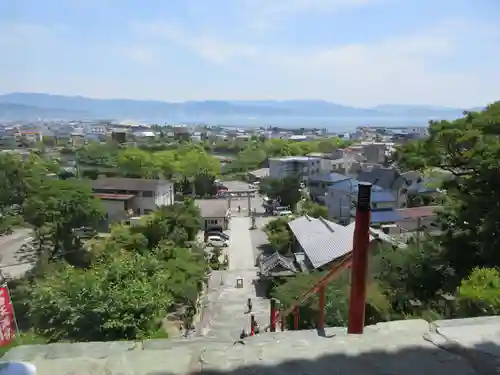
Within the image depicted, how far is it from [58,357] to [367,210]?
5.24ft

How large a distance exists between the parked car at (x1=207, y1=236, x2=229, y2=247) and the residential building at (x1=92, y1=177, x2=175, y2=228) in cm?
521

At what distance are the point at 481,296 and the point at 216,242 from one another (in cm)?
1724

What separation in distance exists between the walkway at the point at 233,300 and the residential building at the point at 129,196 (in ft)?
24.6

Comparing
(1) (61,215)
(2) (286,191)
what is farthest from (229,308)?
(2) (286,191)

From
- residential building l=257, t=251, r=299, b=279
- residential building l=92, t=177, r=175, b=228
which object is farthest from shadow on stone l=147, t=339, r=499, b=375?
residential building l=92, t=177, r=175, b=228

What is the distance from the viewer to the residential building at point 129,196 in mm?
A: 24609

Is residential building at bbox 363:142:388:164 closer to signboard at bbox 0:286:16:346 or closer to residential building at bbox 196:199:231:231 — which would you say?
residential building at bbox 196:199:231:231

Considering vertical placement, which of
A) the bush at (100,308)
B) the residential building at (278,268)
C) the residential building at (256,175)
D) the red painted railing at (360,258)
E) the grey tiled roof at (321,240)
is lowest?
the residential building at (256,175)

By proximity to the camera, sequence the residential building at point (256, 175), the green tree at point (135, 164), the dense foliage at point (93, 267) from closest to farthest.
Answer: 1. the dense foliage at point (93, 267)
2. the green tree at point (135, 164)
3. the residential building at point (256, 175)

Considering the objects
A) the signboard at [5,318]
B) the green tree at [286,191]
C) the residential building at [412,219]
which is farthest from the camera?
the green tree at [286,191]

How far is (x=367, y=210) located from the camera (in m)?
2.15

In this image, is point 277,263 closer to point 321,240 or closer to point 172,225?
point 321,240

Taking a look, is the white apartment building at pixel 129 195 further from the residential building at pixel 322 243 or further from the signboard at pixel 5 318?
the signboard at pixel 5 318

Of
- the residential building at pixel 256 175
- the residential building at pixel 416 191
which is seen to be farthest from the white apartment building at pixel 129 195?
the residential building at pixel 256 175
